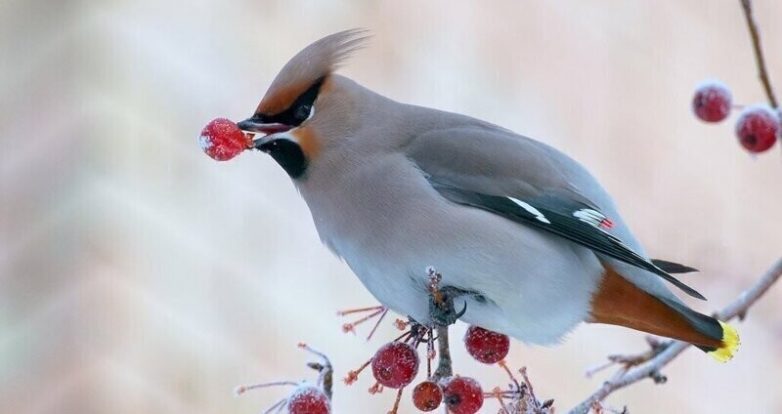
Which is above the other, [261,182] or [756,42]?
[756,42]

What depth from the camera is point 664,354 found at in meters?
2.20

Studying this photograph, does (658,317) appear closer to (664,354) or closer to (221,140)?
(664,354)

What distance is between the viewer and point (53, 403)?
122 inches

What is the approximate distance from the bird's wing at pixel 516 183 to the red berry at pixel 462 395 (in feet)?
1.33

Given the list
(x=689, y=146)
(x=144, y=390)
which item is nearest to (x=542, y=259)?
(x=144, y=390)

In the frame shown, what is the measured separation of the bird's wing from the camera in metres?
2.22

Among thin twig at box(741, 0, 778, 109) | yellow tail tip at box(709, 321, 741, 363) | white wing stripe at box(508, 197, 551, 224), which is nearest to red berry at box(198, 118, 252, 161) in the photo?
→ white wing stripe at box(508, 197, 551, 224)

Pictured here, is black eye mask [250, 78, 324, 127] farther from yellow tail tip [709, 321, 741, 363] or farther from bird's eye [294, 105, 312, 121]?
yellow tail tip [709, 321, 741, 363]

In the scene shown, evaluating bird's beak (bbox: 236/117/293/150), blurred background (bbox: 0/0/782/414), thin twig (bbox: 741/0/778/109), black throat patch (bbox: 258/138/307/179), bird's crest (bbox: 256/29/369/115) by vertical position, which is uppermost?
thin twig (bbox: 741/0/778/109)

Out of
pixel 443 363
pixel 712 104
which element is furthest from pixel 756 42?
pixel 443 363

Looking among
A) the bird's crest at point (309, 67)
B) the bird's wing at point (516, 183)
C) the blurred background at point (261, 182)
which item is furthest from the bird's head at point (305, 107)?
the blurred background at point (261, 182)

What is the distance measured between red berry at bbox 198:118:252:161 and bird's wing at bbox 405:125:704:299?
43 centimetres

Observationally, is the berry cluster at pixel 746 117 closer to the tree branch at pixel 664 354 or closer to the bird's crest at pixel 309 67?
the tree branch at pixel 664 354

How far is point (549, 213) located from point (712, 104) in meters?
0.36
